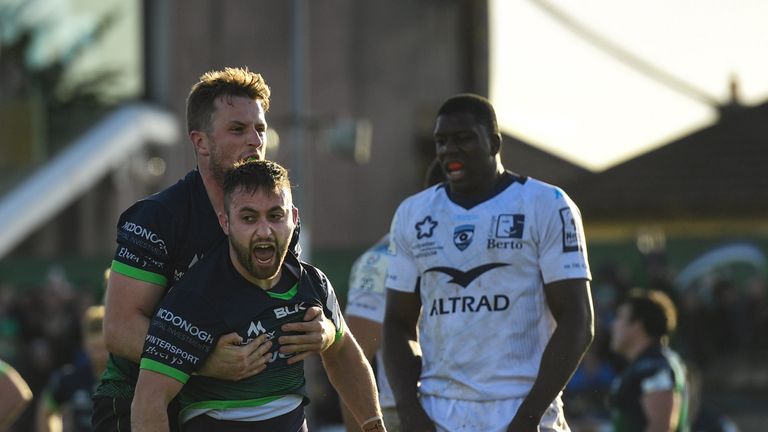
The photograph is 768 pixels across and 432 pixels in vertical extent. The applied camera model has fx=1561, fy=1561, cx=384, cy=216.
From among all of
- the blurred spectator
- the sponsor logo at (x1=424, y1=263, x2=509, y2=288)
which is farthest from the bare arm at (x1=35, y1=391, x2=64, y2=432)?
the sponsor logo at (x1=424, y1=263, x2=509, y2=288)

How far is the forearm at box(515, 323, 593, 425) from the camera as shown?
612cm

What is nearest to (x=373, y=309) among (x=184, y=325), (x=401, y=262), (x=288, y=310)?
(x=401, y=262)

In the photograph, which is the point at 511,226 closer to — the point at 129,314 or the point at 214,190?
the point at 214,190

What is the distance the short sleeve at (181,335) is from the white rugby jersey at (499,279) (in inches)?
62.5

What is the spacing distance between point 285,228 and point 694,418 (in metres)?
8.21

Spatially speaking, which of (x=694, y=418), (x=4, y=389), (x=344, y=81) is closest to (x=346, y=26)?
(x=344, y=81)

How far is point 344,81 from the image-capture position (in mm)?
36438

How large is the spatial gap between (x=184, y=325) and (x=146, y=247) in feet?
1.79

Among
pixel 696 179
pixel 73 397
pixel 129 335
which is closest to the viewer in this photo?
pixel 129 335

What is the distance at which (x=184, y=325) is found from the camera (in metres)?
5.02

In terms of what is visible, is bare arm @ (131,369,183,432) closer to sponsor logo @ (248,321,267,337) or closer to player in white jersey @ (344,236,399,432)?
sponsor logo @ (248,321,267,337)

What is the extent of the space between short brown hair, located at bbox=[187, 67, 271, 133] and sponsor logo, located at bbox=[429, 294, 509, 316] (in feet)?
4.09

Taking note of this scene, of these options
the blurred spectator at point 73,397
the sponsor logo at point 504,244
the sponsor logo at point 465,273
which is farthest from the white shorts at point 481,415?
the blurred spectator at point 73,397

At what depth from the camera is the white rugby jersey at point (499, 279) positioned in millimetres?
6332
